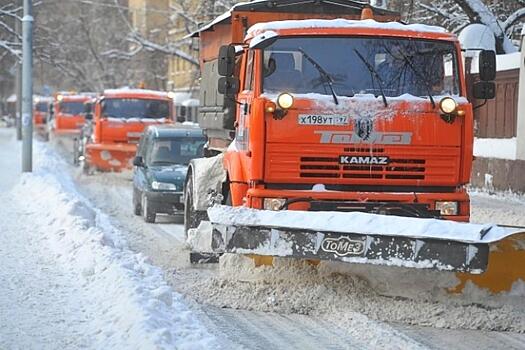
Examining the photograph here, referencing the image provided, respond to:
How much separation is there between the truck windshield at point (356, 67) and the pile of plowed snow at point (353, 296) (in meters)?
1.72

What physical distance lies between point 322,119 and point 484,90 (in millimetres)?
1867

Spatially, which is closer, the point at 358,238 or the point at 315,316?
the point at 358,238

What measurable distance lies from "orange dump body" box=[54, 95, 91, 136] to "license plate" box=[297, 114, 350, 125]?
3378 cm

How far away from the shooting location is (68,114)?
140 ft

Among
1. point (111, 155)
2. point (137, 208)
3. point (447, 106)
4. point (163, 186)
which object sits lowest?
point (137, 208)

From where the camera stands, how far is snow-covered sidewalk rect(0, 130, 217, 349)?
22.6ft

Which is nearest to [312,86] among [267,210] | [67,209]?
[267,210]

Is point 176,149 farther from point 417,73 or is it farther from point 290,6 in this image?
point 417,73

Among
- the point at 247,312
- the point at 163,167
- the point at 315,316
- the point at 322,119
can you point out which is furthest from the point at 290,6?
the point at 163,167

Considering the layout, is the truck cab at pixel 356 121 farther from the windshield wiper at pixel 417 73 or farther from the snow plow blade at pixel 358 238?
the snow plow blade at pixel 358 238

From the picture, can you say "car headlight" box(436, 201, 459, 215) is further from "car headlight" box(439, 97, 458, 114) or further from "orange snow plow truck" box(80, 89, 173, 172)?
"orange snow plow truck" box(80, 89, 173, 172)

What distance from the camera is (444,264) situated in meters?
7.77

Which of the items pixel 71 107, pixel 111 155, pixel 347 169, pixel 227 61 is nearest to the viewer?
pixel 347 169

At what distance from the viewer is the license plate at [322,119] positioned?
29.3 feet
